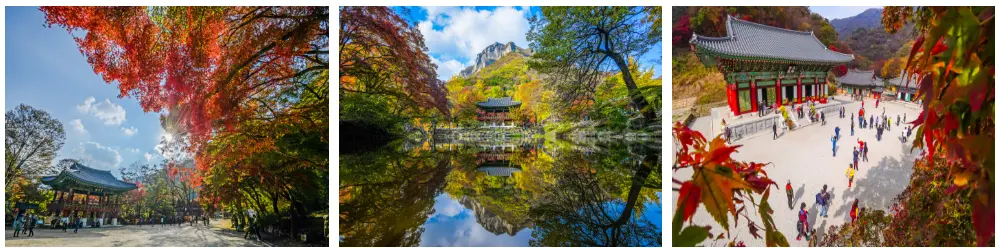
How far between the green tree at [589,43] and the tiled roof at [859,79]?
3.46 feet

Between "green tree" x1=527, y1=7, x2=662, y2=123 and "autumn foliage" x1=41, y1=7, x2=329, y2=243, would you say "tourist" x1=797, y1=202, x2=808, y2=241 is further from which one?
"autumn foliage" x1=41, y1=7, x2=329, y2=243

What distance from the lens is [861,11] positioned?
274 cm

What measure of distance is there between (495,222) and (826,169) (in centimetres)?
190

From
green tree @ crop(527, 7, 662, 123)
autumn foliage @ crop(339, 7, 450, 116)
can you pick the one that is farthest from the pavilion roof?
green tree @ crop(527, 7, 662, 123)

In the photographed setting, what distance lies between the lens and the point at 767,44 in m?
2.75

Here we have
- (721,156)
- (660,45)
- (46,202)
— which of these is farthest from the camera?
(660,45)

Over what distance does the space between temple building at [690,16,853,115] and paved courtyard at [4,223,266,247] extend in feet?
9.34

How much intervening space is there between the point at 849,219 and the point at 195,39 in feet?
12.6

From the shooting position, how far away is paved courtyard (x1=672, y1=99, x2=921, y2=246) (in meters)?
2.72

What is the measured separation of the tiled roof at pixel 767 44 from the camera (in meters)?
2.72

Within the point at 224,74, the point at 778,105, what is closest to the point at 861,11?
the point at 778,105

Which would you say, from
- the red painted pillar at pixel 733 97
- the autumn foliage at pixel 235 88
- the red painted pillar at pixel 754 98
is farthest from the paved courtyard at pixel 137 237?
the red painted pillar at pixel 754 98
